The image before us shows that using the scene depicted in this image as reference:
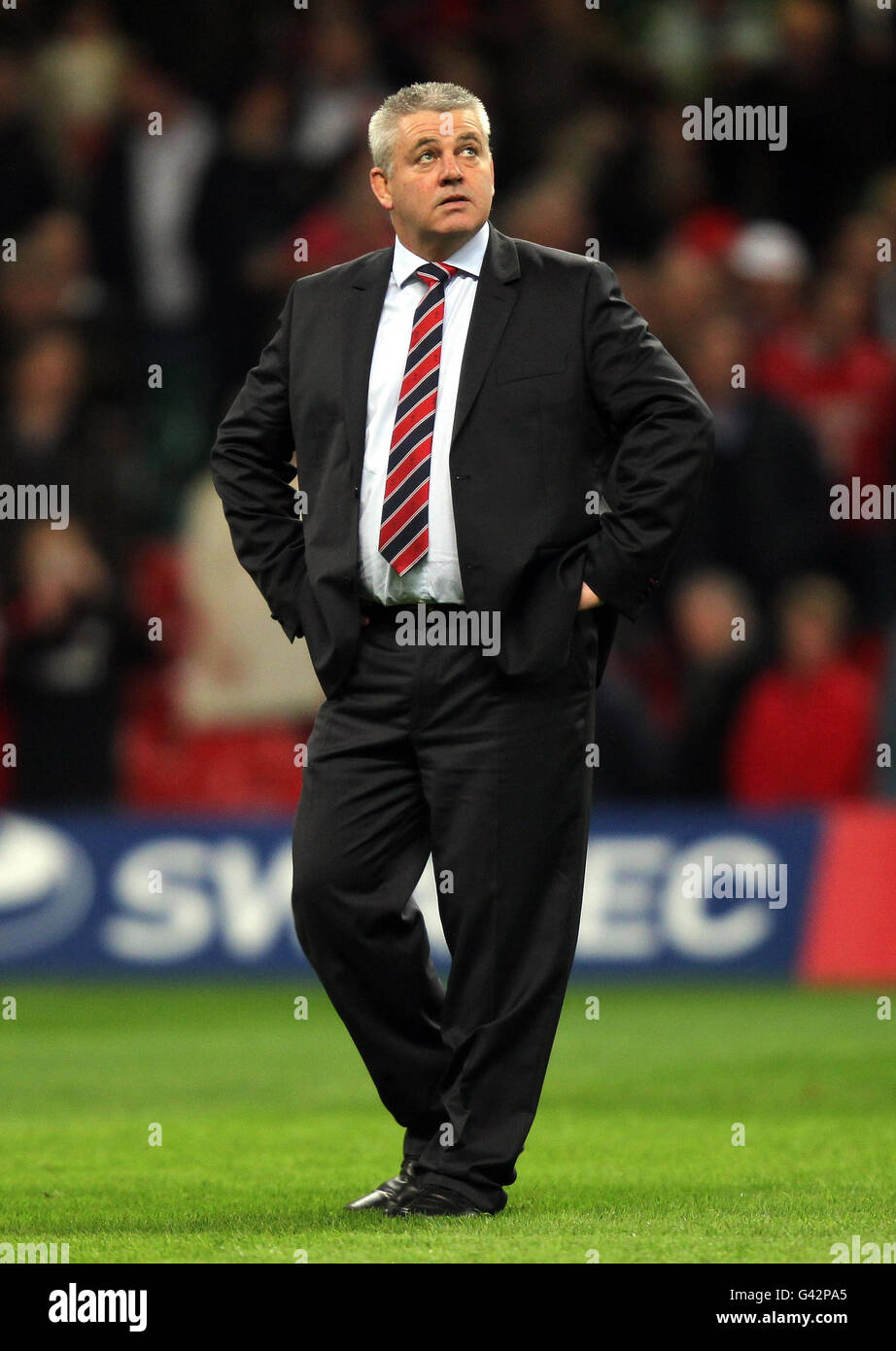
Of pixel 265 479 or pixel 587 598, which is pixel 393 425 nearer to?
pixel 265 479

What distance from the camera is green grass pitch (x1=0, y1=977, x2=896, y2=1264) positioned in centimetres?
484

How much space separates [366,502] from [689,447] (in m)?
0.73

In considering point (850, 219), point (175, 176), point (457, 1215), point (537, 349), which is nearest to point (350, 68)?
point (175, 176)

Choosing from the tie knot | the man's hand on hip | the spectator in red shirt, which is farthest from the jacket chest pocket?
the spectator in red shirt

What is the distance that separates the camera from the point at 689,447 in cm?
514

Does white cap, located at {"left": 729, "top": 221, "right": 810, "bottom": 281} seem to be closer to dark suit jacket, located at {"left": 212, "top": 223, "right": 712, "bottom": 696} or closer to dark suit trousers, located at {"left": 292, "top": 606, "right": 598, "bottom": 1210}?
dark suit jacket, located at {"left": 212, "top": 223, "right": 712, "bottom": 696}

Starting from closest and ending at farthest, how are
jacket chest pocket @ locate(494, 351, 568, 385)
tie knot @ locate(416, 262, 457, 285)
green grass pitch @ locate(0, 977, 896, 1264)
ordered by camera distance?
green grass pitch @ locate(0, 977, 896, 1264), jacket chest pocket @ locate(494, 351, 568, 385), tie knot @ locate(416, 262, 457, 285)

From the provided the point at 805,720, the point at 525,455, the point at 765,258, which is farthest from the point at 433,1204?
the point at 765,258

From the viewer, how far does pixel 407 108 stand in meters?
5.21

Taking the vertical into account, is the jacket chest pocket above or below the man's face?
below

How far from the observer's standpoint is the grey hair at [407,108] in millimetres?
5164

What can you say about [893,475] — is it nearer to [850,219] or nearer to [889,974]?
[850,219]

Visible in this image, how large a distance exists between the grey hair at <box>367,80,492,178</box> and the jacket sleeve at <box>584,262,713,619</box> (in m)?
0.53

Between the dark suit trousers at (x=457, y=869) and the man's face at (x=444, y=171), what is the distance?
90 centimetres
